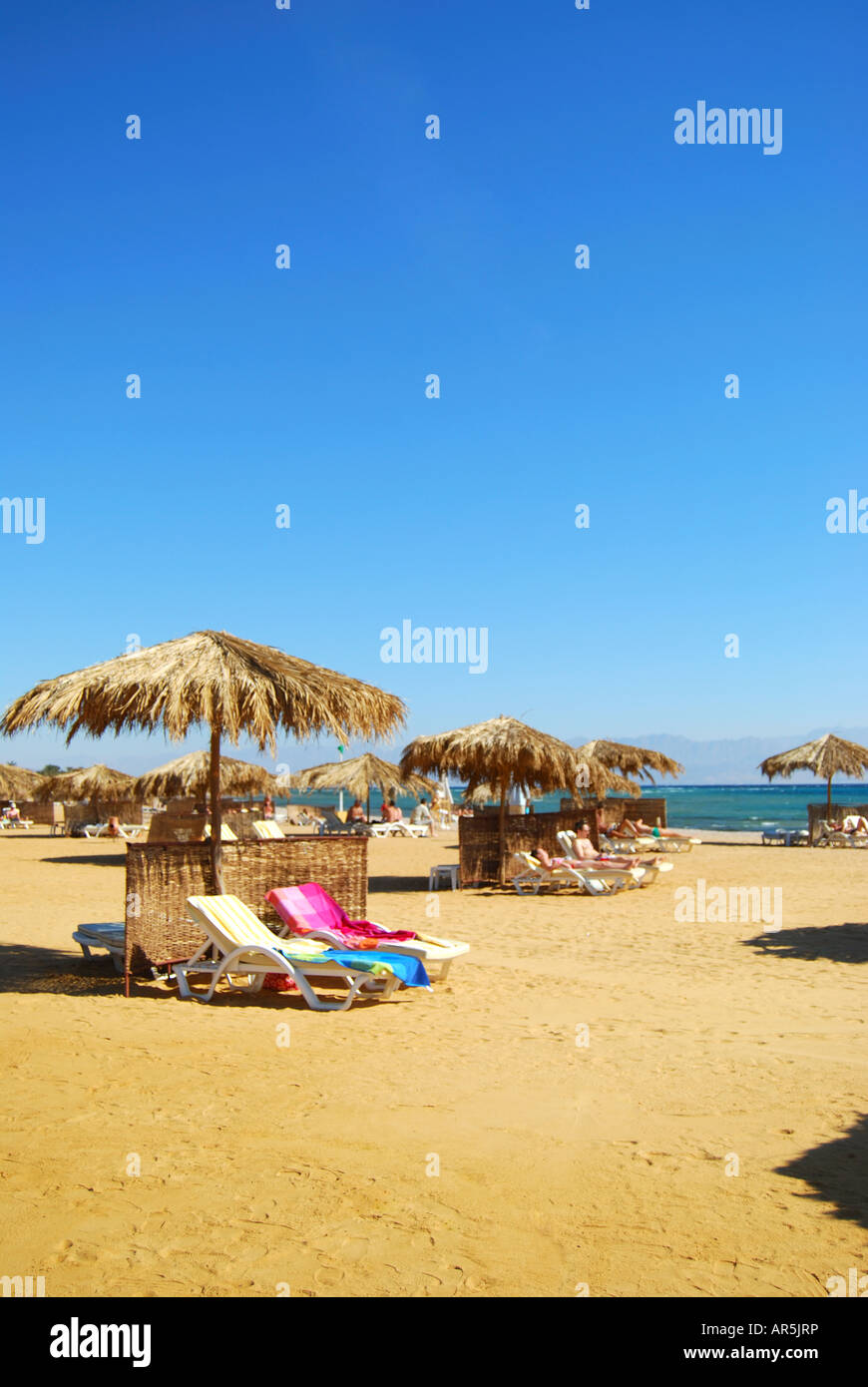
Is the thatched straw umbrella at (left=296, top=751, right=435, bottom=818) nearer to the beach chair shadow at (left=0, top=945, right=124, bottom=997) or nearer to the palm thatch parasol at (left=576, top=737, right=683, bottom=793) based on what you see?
the palm thatch parasol at (left=576, top=737, right=683, bottom=793)

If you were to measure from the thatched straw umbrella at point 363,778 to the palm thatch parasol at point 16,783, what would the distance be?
952 cm

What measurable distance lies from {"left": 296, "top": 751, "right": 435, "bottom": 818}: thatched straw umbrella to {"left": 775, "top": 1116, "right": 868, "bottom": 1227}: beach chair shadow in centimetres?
2626

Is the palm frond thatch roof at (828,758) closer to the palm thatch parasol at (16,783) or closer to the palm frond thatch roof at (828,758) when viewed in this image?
the palm frond thatch roof at (828,758)

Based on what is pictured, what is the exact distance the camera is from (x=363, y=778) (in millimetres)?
31906

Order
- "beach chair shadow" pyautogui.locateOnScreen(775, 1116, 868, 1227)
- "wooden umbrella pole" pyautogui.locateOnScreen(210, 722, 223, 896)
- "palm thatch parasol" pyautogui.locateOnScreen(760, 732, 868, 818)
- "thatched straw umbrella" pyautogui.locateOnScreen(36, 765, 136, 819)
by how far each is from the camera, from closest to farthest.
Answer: "beach chair shadow" pyautogui.locateOnScreen(775, 1116, 868, 1227), "wooden umbrella pole" pyautogui.locateOnScreen(210, 722, 223, 896), "palm thatch parasol" pyautogui.locateOnScreen(760, 732, 868, 818), "thatched straw umbrella" pyautogui.locateOnScreen(36, 765, 136, 819)

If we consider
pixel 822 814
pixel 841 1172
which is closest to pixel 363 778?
pixel 822 814

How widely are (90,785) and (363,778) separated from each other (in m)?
7.85

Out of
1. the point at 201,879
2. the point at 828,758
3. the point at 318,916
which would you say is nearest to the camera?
the point at 201,879

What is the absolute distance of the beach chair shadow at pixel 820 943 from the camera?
9.40 metres

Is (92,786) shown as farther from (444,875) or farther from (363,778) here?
(444,875)

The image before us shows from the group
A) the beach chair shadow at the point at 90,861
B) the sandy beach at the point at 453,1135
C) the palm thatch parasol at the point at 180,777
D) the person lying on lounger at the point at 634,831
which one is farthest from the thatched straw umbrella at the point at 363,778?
the sandy beach at the point at 453,1135

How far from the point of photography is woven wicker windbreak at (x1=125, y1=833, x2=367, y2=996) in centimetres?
803

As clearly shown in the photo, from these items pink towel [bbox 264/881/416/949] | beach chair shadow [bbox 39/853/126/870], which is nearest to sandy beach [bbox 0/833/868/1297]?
pink towel [bbox 264/881/416/949]

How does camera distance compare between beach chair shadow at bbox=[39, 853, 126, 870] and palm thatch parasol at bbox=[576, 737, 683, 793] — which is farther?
palm thatch parasol at bbox=[576, 737, 683, 793]
